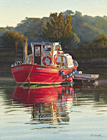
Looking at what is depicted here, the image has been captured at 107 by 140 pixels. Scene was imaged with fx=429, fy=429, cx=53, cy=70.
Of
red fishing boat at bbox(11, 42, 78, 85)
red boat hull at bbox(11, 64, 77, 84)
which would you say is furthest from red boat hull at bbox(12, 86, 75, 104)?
red fishing boat at bbox(11, 42, 78, 85)

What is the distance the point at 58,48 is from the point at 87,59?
2050 centimetres

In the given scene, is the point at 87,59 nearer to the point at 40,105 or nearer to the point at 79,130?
the point at 40,105

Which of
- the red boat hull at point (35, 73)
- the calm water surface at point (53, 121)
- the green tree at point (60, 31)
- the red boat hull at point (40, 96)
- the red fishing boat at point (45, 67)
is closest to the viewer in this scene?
the calm water surface at point (53, 121)

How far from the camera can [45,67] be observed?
36.9m

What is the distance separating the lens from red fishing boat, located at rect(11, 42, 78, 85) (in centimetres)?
3697

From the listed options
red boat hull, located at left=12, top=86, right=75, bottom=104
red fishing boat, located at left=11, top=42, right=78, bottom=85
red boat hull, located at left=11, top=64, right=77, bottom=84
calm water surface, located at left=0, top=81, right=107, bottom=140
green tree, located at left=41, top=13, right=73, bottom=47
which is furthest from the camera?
green tree, located at left=41, top=13, right=73, bottom=47

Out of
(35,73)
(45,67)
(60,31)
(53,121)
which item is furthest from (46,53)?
(60,31)

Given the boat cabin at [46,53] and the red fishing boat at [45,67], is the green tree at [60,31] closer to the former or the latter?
the red fishing boat at [45,67]

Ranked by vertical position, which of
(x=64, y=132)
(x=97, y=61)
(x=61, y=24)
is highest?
(x=61, y=24)

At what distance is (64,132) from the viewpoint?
1335cm

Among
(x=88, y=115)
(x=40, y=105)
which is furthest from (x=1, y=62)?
(x=88, y=115)

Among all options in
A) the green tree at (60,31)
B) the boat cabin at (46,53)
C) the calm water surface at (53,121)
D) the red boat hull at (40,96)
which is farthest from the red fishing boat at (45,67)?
the green tree at (60,31)

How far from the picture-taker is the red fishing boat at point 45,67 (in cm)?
3697

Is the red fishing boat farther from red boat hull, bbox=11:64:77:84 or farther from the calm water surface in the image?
the calm water surface
